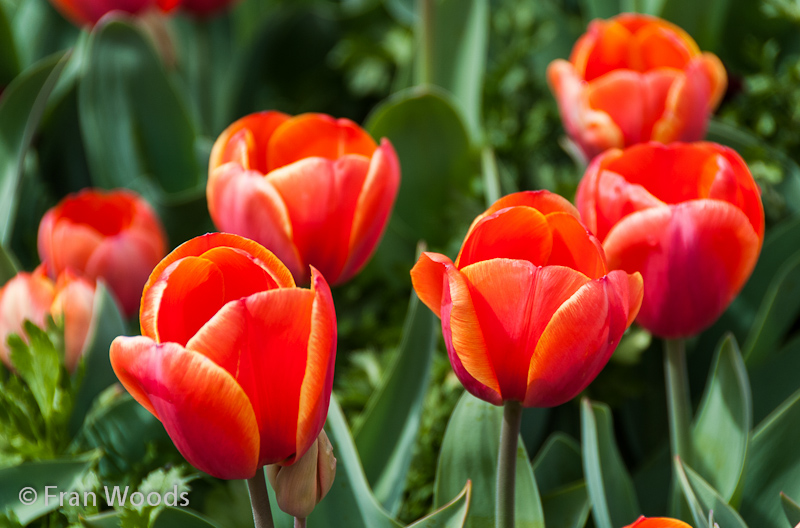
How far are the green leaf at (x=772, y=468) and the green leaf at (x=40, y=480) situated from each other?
1.47 feet

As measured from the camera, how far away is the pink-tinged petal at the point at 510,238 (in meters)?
0.35

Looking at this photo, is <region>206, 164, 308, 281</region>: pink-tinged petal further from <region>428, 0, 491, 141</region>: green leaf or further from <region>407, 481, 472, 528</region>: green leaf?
<region>428, 0, 491, 141</region>: green leaf

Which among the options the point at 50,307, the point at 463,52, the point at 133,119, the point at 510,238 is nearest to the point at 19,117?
the point at 133,119

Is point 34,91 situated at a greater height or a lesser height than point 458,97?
greater

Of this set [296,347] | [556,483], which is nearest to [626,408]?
[556,483]

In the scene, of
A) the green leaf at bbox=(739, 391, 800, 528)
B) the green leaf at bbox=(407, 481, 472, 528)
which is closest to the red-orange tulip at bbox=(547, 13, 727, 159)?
the green leaf at bbox=(739, 391, 800, 528)

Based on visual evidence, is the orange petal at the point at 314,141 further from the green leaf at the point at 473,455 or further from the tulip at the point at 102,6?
the tulip at the point at 102,6

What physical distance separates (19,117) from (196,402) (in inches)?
23.2

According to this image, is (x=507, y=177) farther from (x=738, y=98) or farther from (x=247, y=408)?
(x=247, y=408)

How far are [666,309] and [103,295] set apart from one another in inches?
15.9

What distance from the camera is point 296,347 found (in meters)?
0.31

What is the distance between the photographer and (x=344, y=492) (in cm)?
47

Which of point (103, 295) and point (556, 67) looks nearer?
point (103, 295)

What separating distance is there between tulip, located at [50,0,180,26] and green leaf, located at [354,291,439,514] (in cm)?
54
